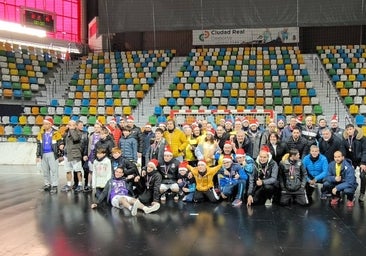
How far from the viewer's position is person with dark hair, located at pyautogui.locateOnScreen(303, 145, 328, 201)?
8.15 meters

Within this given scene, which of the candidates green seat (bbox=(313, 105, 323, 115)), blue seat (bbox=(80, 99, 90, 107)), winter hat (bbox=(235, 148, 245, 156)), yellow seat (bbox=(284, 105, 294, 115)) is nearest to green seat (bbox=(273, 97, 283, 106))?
yellow seat (bbox=(284, 105, 294, 115))

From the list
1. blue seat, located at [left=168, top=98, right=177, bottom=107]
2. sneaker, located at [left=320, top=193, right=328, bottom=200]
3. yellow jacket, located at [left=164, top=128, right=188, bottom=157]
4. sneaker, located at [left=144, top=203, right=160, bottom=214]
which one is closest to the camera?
sneaker, located at [left=144, top=203, right=160, bottom=214]

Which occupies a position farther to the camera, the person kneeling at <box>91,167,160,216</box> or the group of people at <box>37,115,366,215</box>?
the group of people at <box>37,115,366,215</box>

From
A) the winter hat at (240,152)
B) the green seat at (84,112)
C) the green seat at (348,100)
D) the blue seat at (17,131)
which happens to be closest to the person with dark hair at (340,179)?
the winter hat at (240,152)

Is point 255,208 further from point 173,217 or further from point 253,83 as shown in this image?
point 253,83

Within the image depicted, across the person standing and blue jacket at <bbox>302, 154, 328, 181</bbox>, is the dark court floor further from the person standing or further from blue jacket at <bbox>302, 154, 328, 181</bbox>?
the person standing

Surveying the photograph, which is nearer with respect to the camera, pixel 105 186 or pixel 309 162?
pixel 105 186

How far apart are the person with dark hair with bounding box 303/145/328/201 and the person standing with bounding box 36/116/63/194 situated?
5203mm

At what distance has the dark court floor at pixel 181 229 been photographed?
202 inches

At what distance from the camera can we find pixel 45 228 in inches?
242

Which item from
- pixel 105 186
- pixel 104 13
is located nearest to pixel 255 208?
pixel 105 186

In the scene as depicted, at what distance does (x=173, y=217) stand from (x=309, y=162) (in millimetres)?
3109

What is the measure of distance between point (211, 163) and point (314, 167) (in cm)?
199

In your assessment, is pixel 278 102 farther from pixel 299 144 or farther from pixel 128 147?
pixel 128 147
